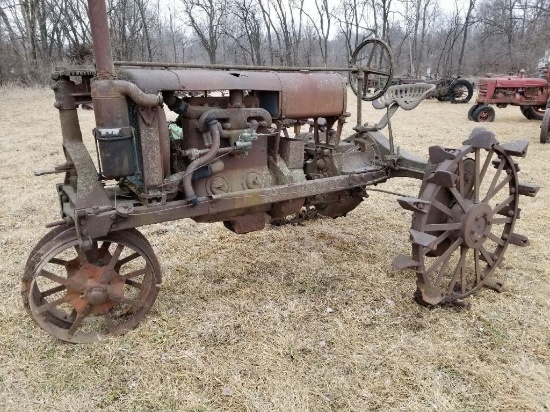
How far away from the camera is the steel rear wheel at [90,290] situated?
2.68 metres

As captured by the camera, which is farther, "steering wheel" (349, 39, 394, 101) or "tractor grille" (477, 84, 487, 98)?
"tractor grille" (477, 84, 487, 98)

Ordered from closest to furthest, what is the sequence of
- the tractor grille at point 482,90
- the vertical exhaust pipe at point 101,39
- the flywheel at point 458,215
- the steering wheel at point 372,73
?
the vertical exhaust pipe at point 101,39, the flywheel at point 458,215, the steering wheel at point 372,73, the tractor grille at point 482,90

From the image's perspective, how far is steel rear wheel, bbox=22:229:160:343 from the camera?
2678 mm

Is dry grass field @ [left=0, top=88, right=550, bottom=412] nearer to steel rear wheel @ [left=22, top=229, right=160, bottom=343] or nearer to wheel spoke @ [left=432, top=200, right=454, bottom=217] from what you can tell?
steel rear wheel @ [left=22, top=229, right=160, bottom=343]

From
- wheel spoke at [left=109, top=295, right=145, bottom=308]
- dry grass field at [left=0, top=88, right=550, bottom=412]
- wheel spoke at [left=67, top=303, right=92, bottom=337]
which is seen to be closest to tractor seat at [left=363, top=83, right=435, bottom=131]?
dry grass field at [left=0, top=88, right=550, bottom=412]

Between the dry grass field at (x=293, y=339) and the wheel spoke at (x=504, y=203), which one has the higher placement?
the wheel spoke at (x=504, y=203)

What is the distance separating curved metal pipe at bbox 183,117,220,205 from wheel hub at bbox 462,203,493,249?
186 centimetres

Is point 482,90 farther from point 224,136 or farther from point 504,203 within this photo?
point 224,136

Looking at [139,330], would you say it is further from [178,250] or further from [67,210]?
[178,250]

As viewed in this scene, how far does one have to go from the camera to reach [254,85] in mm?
3104

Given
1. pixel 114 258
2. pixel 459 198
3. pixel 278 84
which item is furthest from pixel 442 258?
pixel 114 258

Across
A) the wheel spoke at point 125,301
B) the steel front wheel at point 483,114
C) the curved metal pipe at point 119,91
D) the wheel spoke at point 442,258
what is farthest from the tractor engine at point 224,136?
the steel front wheel at point 483,114

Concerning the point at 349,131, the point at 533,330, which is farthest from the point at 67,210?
the point at 349,131

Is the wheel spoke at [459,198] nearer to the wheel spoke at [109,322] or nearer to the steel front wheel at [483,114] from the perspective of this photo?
the wheel spoke at [109,322]
